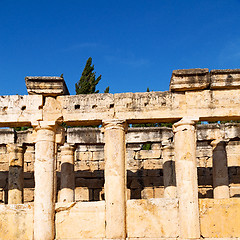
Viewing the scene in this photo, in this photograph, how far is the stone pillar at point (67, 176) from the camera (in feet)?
51.4

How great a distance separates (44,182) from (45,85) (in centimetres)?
304

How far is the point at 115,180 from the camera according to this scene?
10.6 meters

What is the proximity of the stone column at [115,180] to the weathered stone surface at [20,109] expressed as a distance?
224cm

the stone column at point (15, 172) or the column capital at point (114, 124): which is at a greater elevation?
the column capital at point (114, 124)

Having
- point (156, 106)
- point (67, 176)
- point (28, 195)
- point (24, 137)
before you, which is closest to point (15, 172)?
point (24, 137)

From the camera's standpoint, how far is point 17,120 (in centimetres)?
1120

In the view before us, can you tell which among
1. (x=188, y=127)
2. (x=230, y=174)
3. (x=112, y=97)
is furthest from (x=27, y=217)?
(x=230, y=174)

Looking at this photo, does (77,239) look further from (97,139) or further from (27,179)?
(27,179)

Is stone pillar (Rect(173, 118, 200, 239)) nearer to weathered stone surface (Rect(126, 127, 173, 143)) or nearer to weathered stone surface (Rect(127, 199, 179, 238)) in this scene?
weathered stone surface (Rect(127, 199, 179, 238))

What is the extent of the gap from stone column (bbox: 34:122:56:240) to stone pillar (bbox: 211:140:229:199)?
25.4ft

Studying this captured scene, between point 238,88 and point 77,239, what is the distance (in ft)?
22.2

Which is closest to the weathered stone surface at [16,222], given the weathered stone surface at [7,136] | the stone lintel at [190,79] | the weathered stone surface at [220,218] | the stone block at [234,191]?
the weathered stone surface at [220,218]

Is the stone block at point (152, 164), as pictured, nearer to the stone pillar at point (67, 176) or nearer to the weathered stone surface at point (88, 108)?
→ the stone pillar at point (67, 176)

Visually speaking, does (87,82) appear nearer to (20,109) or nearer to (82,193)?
(82,193)
